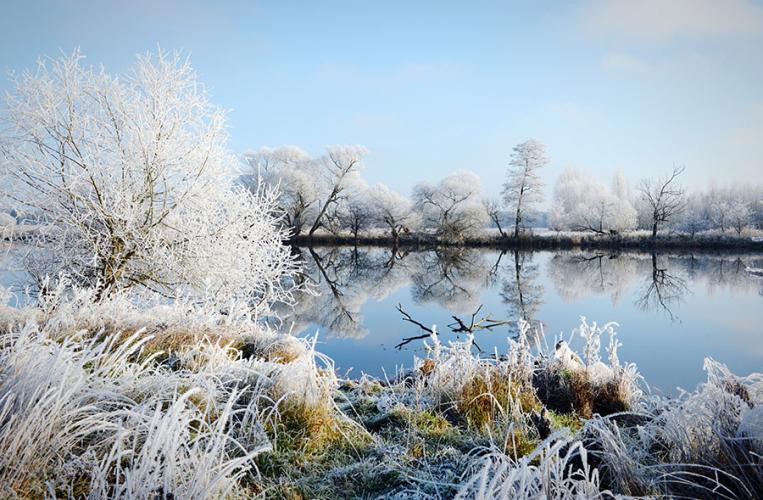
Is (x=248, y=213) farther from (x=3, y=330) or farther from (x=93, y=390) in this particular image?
(x=93, y=390)

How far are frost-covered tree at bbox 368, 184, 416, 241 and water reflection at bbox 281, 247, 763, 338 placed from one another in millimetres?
15539

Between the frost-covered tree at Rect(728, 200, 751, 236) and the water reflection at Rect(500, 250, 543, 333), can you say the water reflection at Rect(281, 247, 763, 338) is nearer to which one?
the water reflection at Rect(500, 250, 543, 333)

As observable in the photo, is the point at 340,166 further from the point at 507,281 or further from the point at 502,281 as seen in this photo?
the point at 507,281

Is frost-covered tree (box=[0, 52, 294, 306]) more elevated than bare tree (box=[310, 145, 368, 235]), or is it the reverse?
bare tree (box=[310, 145, 368, 235])

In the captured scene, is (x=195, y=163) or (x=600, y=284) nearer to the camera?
(x=195, y=163)

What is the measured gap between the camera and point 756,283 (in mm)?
19328

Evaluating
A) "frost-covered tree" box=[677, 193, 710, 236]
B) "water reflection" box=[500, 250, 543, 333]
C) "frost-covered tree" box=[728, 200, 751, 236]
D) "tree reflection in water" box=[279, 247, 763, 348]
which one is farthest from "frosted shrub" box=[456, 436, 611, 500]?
"frost-covered tree" box=[677, 193, 710, 236]

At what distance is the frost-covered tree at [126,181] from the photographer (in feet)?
24.3

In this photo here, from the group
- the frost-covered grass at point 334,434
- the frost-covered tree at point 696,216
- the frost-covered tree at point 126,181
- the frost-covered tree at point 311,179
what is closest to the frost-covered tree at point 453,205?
the frost-covered tree at point 311,179

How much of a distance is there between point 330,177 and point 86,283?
119 feet

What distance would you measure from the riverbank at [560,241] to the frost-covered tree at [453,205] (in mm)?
1361

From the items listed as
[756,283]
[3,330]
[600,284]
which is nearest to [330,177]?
[600,284]

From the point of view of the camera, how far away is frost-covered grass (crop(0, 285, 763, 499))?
6.78ft

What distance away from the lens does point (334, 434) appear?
3.43 metres
